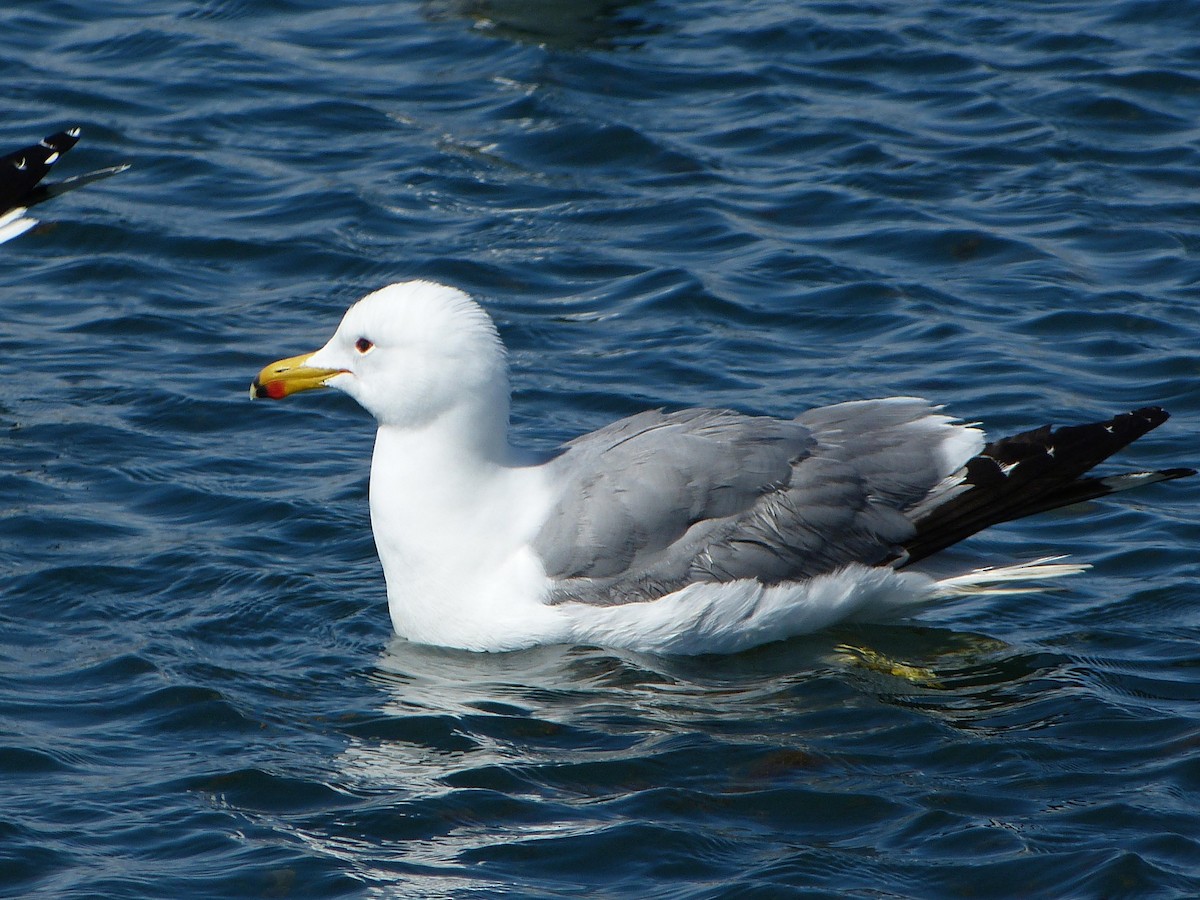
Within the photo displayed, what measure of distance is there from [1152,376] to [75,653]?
5.22 metres

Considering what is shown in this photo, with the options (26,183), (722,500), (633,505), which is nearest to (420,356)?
(633,505)

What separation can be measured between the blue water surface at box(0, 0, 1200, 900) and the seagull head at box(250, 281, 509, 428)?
910 mm

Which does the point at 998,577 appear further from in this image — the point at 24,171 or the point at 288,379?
the point at 24,171

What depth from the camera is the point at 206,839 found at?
575 cm

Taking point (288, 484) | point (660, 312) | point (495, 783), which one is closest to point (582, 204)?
point (660, 312)

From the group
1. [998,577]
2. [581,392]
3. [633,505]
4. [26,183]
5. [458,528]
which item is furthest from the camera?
[26,183]

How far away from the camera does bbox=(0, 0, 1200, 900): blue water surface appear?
583 centimetres

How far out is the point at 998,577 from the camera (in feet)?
23.2

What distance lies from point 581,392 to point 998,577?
266 centimetres

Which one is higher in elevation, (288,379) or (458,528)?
(288,379)

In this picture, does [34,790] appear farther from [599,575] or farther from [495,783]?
[599,575]

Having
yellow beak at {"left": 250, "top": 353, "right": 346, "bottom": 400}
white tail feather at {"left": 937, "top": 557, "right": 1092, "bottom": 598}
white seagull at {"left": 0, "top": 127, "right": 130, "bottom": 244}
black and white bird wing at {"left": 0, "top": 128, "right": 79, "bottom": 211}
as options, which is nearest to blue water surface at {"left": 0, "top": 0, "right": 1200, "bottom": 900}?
white tail feather at {"left": 937, "top": 557, "right": 1092, "bottom": 598}

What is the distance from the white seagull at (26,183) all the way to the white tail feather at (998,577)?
549 cm

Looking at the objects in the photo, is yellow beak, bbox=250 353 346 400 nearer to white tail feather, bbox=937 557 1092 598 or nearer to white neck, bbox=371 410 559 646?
white neck, bbox=371 410 559 646
